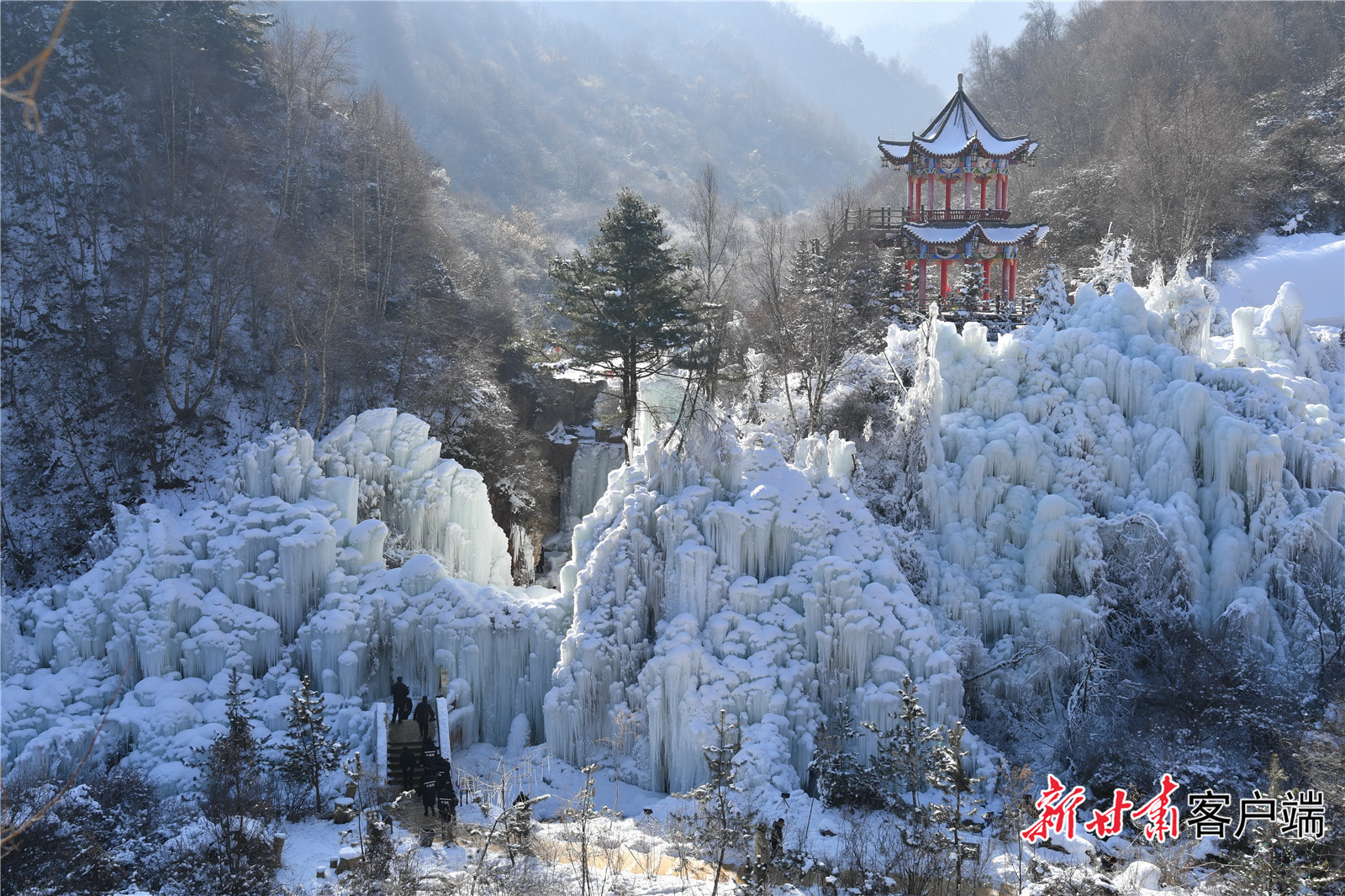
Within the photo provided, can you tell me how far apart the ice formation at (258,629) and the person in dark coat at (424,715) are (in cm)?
79

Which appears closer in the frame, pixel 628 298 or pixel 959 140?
pixel 628 298

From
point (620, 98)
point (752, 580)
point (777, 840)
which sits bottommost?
point (777, 840)

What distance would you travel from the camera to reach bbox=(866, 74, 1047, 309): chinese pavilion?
22.4m

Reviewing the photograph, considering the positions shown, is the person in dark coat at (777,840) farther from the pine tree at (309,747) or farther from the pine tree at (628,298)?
the pine tree at (628,298)

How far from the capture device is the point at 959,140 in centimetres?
2316

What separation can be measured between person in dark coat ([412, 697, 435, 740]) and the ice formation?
793 millimetres

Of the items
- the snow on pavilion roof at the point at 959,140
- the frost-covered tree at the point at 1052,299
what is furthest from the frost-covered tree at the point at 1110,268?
the snow on pavilion roof at the point at 959,140

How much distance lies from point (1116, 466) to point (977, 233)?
28.8ft

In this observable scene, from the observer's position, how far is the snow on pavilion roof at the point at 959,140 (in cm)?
2261

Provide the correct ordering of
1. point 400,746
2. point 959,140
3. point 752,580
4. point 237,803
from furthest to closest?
point 959,140
point 752,580
point 400,746
point 237,803

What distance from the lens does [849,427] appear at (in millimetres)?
19469

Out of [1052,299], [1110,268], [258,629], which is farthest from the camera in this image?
[1110,268]

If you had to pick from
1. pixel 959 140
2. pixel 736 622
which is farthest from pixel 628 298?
pixel 959 140

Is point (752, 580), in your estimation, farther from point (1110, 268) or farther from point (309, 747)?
point (1110, 268)
